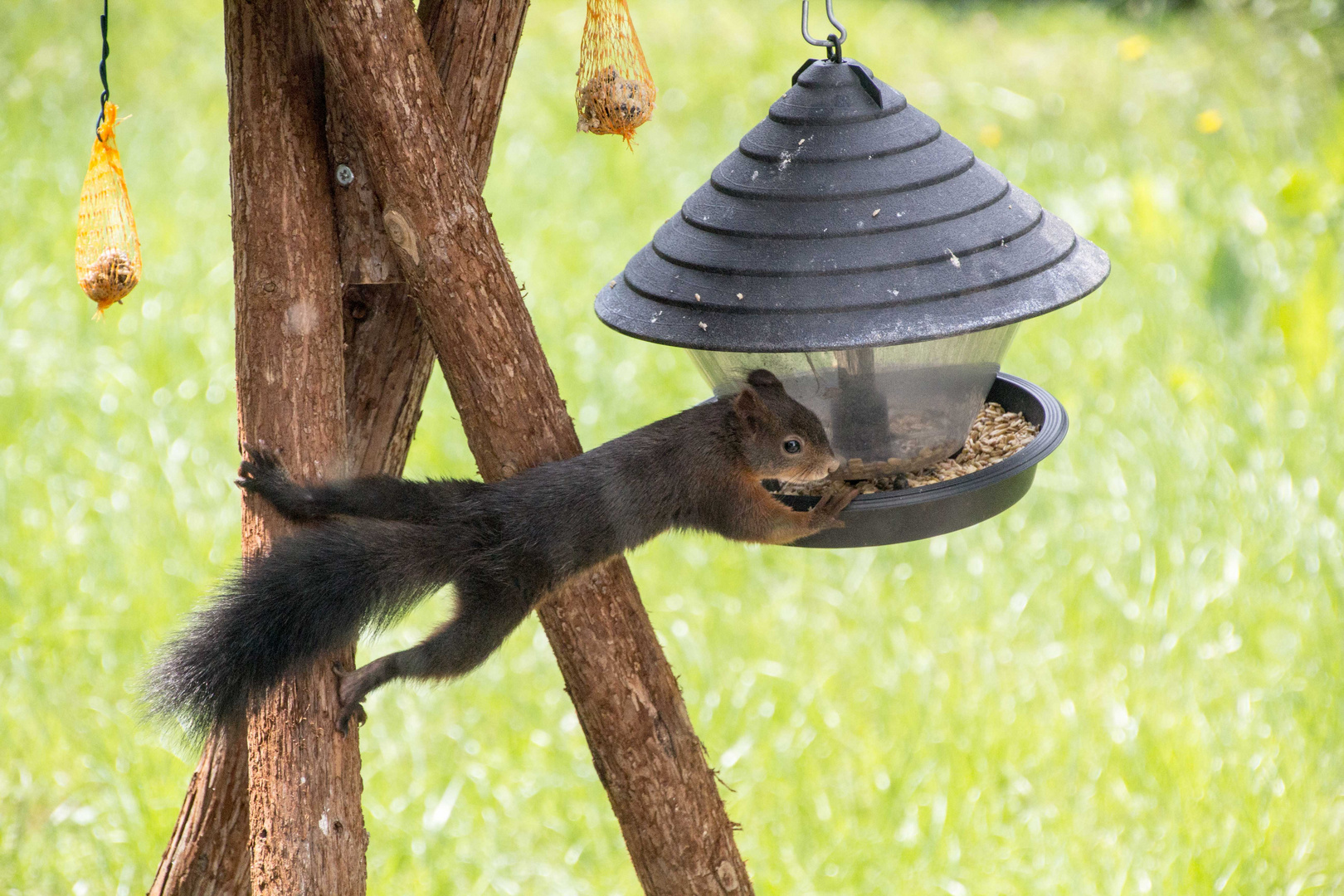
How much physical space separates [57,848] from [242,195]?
88.9 inches

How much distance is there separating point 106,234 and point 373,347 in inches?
18.4

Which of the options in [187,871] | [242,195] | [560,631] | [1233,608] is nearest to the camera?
[242,195]

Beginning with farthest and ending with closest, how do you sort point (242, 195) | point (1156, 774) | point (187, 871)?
point (1156, 774)
point (187, 871)
point (242, 195)

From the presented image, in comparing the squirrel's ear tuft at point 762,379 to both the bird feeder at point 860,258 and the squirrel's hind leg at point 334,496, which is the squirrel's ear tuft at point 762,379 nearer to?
the bird feeder at point 860,258

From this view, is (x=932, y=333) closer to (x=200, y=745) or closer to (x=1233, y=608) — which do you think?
(x=200, y=745)

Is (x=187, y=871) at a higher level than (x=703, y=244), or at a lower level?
lower

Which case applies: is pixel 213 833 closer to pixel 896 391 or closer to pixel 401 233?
pixel 401 233

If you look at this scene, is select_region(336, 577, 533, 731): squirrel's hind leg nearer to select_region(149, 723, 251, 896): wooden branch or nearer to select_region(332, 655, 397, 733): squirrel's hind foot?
select_region(332, 655, 397, 733): squirrel's hind foot

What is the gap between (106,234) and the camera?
2.13 metres

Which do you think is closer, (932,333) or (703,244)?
Answer: (932,333)

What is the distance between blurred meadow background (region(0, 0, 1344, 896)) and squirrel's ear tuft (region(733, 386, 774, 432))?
82cm

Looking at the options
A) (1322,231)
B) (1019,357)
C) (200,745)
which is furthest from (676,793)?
(1322,231)

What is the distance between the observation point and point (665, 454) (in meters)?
2.26

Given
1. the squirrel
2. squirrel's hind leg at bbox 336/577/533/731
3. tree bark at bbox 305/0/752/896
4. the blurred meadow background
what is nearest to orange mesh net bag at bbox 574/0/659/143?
tree bark at bbox 305/0/752/896
